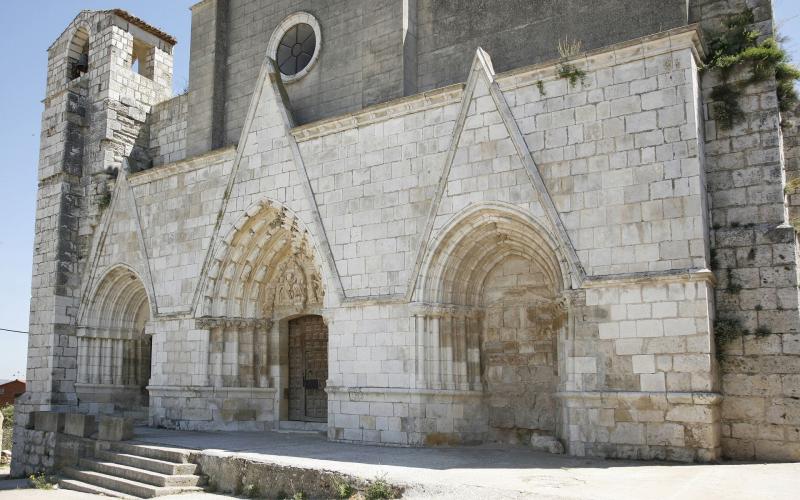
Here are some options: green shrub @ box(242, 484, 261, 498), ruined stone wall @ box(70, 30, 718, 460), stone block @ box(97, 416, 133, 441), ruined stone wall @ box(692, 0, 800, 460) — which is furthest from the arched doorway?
ruined stone wall @ box(692, 0, 800, 460)

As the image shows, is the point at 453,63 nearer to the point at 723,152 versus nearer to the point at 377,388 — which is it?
the point at 723,152

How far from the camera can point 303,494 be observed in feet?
24.1

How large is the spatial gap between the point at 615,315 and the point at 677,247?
999mm

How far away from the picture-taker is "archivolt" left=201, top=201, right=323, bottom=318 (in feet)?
39.7

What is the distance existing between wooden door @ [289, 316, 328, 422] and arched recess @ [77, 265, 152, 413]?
358 centimetres

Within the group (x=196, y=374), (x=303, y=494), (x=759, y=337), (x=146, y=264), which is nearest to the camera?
(x=303, y=494)

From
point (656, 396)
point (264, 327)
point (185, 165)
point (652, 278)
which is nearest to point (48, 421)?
point (264, 327)

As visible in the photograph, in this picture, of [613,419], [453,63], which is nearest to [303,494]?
[613,419]

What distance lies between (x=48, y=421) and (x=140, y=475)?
13.5 feet

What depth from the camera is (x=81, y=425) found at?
37.2 ft

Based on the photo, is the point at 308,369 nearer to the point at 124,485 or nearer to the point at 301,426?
the point at 301,426

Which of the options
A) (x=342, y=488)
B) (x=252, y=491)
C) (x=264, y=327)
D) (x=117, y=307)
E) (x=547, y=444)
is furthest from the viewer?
(x=117, y=307)

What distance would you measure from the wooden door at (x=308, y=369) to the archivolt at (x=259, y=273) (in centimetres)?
49

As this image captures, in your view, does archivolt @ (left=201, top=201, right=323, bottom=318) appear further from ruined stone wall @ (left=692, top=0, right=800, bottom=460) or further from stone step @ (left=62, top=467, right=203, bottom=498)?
ruined stone wall @ (left=692, top=0, right=800, bottom=460)
